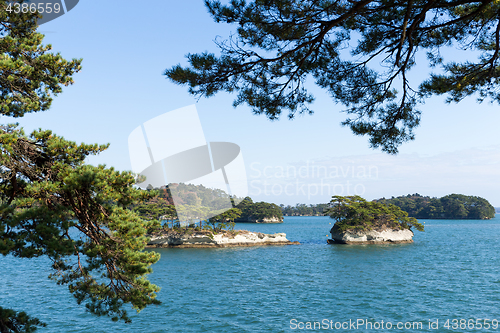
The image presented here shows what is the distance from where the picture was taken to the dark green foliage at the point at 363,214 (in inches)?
1532

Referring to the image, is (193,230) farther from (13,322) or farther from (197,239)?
(13,322)

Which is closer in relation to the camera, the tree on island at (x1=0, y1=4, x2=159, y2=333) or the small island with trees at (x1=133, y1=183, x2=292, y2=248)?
the tree on island at (x1=0, y1=4, x2=159, y2=333)

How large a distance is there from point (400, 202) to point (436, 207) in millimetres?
12475

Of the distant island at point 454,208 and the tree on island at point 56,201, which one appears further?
the distant island at point 454,208

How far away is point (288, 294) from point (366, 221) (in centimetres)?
2458

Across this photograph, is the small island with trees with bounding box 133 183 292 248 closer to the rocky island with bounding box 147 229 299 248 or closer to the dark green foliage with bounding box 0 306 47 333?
the rocky island with bounding box 147 229 299 248

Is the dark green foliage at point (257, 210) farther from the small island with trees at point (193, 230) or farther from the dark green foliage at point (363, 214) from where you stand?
the dark green foliage at point (363, 214)

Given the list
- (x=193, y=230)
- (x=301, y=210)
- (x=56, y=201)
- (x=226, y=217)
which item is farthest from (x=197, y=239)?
(x=301, y=210)

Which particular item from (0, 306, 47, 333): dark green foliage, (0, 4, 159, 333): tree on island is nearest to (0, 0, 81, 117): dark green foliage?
(0, 4, 159, 333): tree on island

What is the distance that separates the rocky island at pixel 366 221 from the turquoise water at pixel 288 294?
26.6 ft

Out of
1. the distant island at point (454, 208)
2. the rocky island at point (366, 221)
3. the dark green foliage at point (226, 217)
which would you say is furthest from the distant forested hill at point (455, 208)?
the dark green foliage at point (226, 217)

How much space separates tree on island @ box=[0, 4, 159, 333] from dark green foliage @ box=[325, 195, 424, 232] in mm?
36114

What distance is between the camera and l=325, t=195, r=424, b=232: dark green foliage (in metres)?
38.9

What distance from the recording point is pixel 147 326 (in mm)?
12797
